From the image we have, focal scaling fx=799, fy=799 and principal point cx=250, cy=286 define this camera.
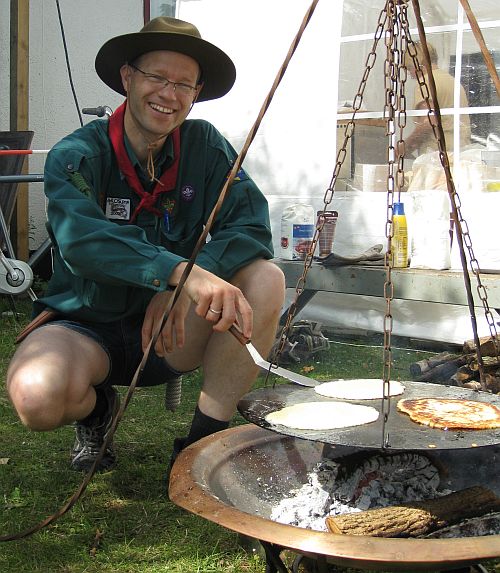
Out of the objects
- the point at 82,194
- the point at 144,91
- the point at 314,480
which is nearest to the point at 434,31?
the point at 144,91

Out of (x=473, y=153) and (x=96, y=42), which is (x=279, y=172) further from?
(x=96, y=42)

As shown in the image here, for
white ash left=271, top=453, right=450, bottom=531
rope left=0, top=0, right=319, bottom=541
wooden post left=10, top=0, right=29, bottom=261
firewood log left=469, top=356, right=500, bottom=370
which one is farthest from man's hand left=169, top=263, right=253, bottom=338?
wooden post left=10, top=0, right=29, bottom=261

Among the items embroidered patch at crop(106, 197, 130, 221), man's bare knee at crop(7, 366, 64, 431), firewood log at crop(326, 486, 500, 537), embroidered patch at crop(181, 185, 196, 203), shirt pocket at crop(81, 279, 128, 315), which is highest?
embroidered patch at crop(181, 185, 196, 203)

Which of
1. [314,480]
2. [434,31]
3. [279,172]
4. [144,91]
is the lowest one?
[314,480]

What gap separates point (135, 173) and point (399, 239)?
2.04m

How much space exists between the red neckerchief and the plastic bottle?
1792 millimetres

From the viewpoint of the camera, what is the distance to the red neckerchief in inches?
104

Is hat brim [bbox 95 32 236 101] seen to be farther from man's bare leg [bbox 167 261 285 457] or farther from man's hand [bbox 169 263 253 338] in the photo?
man's hand [bbox 169 263 253 338]

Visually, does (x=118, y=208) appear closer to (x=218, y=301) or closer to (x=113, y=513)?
(x=218, y=301)

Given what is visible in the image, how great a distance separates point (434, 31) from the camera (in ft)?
14.8

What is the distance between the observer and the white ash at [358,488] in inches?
79.8

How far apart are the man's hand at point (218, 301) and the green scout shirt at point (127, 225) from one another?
105 millimetres

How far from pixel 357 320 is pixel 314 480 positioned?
3.05m

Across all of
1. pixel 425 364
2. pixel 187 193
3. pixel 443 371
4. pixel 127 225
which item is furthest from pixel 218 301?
pixel 425 364
